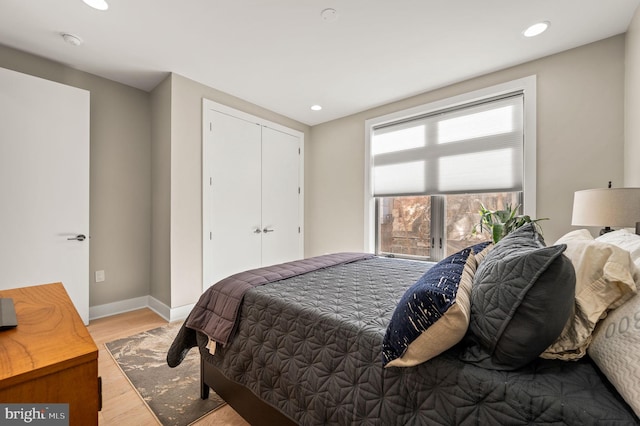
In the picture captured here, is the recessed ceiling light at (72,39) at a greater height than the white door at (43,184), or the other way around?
the recessed ceiling light at (72,39)

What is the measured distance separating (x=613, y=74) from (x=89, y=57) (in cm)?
467

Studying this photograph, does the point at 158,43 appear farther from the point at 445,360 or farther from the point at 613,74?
the point at 613,74

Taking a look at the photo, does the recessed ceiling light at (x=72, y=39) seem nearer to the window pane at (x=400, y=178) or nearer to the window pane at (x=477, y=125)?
the window pane at (x=400, y=178)

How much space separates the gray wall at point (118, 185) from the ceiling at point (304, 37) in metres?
0.20

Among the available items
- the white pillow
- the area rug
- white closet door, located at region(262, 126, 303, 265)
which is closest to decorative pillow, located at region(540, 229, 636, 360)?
the white pillow

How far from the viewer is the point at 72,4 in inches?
76.7

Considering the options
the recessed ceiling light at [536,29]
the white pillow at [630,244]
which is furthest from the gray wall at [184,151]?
the white pillow at [630,244]

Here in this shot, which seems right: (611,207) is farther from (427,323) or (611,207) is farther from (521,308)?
(427,323)

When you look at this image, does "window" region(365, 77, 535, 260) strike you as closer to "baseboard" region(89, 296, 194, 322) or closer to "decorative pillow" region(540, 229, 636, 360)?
"decorative pillow" region(540, 229, 636, 360)

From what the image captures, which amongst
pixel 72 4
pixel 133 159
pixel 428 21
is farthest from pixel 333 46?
pixel 133 159

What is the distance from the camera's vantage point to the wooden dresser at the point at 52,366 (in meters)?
0.68

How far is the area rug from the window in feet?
8.42

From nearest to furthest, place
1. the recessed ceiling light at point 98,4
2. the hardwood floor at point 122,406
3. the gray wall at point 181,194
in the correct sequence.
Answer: the hardwood floor at point 122,406 → the recessed ceiling light at point 98,4 → the gray wall at point 181,194

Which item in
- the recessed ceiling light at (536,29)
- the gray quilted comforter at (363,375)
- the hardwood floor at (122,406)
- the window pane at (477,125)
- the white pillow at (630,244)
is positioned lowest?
the hardwood floor at (122,406)
